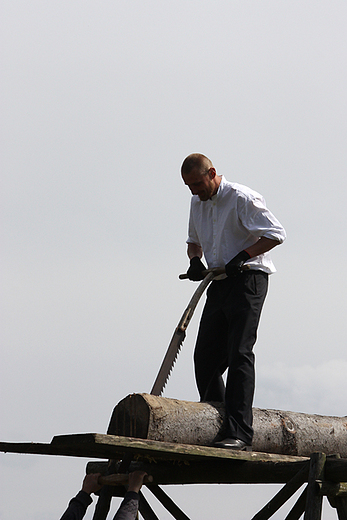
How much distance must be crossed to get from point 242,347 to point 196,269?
994mm

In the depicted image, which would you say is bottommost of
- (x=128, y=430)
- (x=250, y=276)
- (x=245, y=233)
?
(x=128, y=430)

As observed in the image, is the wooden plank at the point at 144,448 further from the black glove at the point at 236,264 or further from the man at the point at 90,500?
the black glove at the point at 236,264

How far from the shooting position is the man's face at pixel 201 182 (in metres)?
6.16

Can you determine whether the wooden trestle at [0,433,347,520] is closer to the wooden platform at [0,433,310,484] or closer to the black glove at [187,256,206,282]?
the wooden platform at [0,433,310,484]

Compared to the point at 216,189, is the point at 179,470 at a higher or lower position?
lower

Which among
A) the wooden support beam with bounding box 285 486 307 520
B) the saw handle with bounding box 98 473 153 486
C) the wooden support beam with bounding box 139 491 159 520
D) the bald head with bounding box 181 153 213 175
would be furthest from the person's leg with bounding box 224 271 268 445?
the wooden support beam with bounding box 139 491 159 520

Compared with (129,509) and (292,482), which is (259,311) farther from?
(129,509)

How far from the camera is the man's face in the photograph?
20.2 feet

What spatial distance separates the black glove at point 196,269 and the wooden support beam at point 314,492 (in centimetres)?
196

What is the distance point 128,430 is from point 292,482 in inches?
53.1

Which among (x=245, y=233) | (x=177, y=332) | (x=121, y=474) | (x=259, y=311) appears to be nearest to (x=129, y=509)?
(x=121, y=474)

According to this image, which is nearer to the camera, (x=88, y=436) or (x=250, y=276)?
(x=88, y=436)

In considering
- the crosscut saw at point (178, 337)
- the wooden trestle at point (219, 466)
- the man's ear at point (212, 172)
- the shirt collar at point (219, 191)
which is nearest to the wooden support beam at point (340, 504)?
the wooden trestle at point (219, 466)

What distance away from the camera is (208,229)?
6.41m
